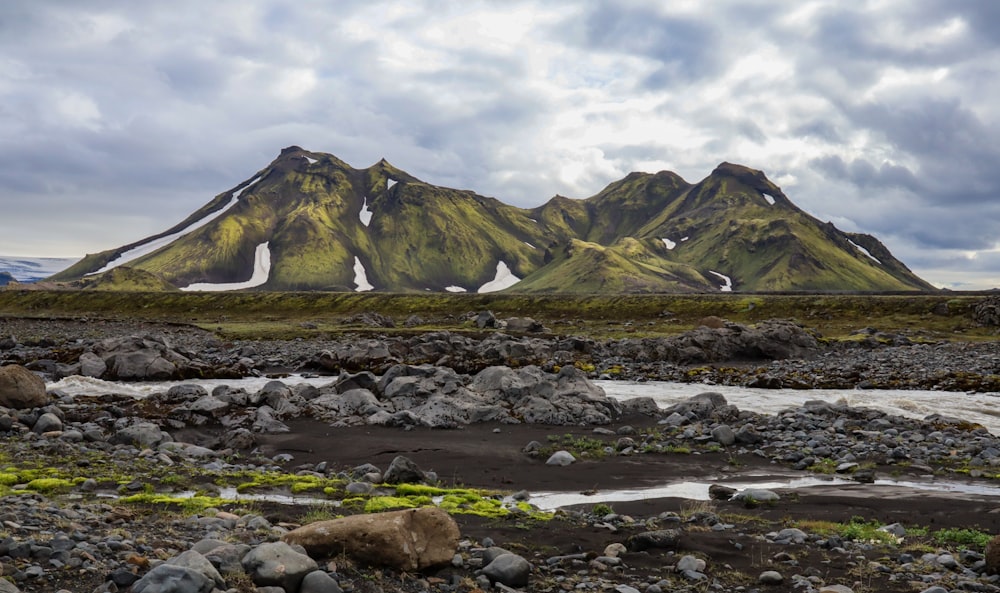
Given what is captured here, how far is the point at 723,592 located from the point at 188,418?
2753 cm

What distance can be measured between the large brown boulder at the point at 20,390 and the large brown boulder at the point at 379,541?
1029 inches

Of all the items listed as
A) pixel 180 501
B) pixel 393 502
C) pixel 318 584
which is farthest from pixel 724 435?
pixel 318 584

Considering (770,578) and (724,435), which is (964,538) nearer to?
(770,578)

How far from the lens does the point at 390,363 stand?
57.2 meters

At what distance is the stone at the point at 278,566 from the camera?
9438 millimetres

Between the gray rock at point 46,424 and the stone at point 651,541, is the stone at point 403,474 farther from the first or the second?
the gray rock at point 46,424

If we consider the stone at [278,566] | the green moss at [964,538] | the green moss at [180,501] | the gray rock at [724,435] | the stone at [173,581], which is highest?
the stone at [173,581]

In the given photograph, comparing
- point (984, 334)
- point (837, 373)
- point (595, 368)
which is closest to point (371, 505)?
point (595, 368)

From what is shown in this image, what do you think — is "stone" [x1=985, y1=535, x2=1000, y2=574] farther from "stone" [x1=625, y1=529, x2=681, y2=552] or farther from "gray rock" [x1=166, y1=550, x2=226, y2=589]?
"gray rock" [x1=166, y1=550, x2=226, y2=589]

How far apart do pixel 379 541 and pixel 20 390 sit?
91.5 ft

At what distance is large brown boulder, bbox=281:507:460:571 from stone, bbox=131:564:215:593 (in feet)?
7.84

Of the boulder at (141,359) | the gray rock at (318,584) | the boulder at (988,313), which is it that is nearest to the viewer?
the gray rock at (318,584)

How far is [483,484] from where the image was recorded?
21.9 m

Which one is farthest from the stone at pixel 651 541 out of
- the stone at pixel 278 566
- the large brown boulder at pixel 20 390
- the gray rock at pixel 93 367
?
the gray rock at pixel 93 367
